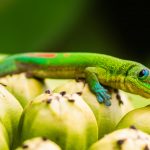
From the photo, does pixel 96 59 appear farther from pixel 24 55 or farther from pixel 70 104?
pixel 70 104

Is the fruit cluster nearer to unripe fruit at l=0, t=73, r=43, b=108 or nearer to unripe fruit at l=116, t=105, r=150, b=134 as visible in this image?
unripe fruit at l=116, t=105, r=150, b=134

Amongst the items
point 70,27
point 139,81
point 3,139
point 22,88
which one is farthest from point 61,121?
point 70,27

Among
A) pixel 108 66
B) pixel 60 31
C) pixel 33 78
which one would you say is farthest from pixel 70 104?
pixel 60 31

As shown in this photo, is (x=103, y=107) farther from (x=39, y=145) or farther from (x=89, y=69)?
(x=89, y=69)

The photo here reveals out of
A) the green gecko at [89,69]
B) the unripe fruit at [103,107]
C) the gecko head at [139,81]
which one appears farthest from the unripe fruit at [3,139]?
the gecko head at [139,81]

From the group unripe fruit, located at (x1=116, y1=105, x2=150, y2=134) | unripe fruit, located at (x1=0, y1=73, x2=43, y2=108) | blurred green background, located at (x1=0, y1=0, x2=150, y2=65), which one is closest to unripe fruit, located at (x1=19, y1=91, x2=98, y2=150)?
unripe fruit, located at (x1=116, y1=105, x2=150, y2=134)
